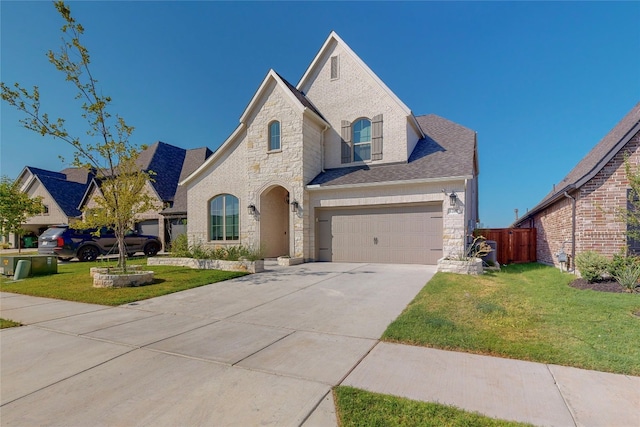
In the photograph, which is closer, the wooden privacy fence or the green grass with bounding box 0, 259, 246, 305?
the green grass with bounding box 0, 259, 246, 305

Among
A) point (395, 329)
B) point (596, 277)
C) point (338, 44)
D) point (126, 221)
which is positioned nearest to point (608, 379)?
point (395, 329)

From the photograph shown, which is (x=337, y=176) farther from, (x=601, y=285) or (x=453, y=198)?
(x=601, y=285)

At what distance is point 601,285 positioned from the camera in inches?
312

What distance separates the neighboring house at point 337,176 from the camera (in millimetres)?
11648

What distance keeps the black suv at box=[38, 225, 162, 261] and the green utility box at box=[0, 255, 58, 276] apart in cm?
212

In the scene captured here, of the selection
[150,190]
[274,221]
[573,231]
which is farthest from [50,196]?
[573,231]

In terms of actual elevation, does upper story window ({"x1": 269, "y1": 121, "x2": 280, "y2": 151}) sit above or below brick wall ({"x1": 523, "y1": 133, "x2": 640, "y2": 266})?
above

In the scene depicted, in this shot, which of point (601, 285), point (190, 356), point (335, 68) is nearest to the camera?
point (190, 356)

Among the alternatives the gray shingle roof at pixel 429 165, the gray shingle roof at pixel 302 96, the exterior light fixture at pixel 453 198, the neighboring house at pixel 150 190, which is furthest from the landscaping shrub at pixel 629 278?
the neighboring house at pixel 150 190

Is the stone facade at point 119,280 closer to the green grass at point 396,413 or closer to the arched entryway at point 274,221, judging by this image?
the arched entryway at point 274,221

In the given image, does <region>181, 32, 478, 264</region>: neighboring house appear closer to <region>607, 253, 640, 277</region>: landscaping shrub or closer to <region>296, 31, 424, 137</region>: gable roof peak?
<region>296, 31, 424, 137</region>: gable roof peak

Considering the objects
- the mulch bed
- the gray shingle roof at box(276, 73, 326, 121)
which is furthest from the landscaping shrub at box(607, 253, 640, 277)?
the gray shingle roof at box(276, 73, 326, 121)

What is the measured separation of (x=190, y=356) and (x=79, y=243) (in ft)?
51.2

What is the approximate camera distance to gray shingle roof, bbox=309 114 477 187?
37.9 ft
